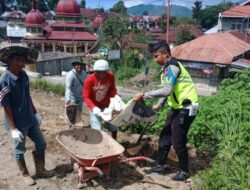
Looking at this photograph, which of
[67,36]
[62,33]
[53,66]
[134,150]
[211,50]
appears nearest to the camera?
[134,150]

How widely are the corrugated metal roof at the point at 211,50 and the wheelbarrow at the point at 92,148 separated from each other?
2125 cm

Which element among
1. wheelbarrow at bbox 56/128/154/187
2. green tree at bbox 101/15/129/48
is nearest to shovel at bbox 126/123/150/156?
wheelbarrow at bbox 56/128/154/187

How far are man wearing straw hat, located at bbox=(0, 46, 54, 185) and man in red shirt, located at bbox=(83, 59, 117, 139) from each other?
823mm

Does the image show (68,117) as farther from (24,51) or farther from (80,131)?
(24,51)

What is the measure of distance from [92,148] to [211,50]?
74.0 ft

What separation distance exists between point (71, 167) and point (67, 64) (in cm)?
2628

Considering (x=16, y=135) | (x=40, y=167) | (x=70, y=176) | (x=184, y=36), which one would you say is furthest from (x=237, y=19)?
(x=16, y=135)

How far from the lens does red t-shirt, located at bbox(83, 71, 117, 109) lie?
4.99 metres

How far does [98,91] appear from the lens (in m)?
5.07

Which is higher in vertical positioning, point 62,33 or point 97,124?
point 62,33

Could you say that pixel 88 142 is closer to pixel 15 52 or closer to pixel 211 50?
pixel 15 52

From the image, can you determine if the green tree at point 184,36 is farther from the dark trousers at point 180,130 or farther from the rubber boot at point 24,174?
the rubber boot at point 24,174

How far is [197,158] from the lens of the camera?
5430mm

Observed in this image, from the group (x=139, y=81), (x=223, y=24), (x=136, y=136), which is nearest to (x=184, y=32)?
(x=223, y=24)
